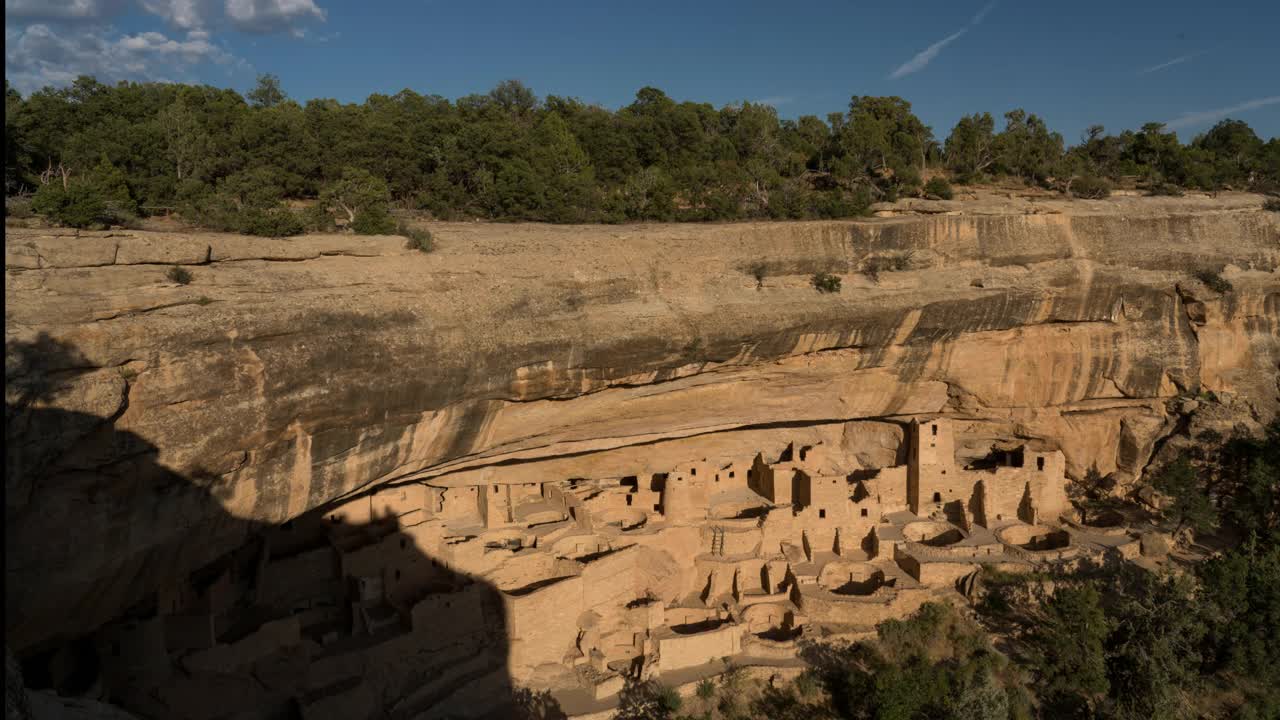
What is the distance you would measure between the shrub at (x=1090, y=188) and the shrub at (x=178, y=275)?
80.7 ft

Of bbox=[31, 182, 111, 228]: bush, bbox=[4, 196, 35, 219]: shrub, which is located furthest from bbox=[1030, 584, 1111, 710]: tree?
bbox=[4, 196, 35, 219]: shrub

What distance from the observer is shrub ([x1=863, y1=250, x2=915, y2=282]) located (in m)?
17.6

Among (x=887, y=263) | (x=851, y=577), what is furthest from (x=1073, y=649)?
(x=887, y=263)

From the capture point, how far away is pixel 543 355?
14.4m

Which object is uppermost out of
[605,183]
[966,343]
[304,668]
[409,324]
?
[605,183]

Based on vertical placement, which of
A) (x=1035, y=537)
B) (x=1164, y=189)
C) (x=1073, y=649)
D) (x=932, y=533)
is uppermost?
(x=1164, y=189)

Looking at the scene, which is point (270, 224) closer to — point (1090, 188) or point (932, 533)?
point (932, 533)

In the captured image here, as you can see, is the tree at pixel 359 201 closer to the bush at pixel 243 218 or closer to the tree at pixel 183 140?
the bush at pixel 243 218

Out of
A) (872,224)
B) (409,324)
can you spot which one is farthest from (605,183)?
(409,324)

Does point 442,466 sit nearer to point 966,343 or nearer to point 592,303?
point 592,303

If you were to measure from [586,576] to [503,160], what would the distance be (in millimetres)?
11784

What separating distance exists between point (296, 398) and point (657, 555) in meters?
8.16

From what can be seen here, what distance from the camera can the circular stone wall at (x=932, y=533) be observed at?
19219mm

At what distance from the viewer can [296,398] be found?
458 inches
